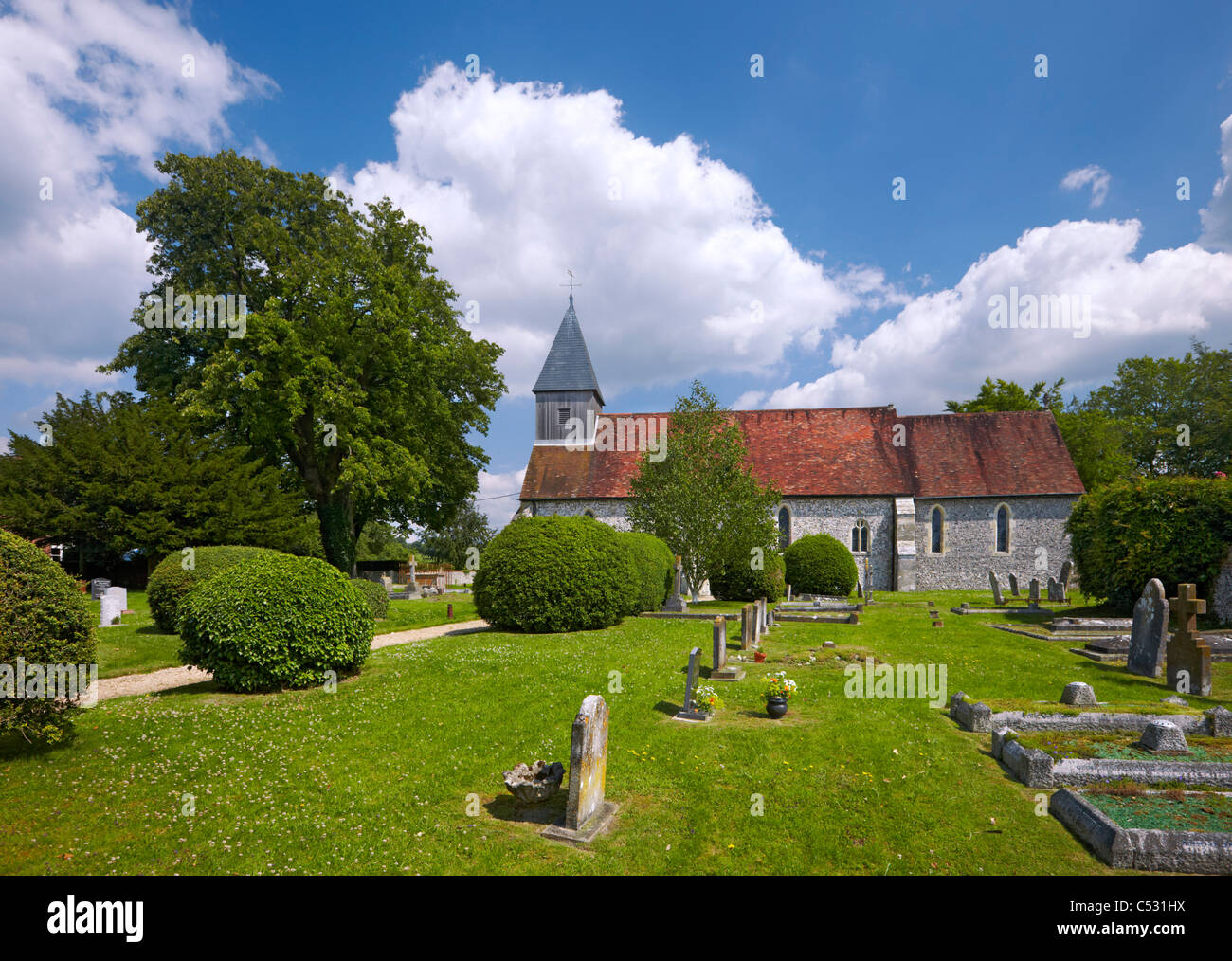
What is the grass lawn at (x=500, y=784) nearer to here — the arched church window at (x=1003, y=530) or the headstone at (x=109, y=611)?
the headstone at (x=109, y=611)

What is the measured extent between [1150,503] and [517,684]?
17886mm

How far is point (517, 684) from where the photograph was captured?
9336 mm

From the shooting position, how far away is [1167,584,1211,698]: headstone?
935cm

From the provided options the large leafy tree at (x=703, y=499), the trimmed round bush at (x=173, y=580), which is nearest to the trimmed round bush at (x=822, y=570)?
the large leafy tree at (x=703, y=499)

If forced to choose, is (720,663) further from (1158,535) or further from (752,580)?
(1158,535)

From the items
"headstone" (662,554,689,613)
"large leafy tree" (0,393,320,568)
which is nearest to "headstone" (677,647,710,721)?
"headstone" (662,554,689,613)

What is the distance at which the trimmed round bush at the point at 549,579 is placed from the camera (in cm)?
1413

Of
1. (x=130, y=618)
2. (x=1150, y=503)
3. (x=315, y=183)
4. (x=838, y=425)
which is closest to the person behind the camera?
(x=130, y=618)

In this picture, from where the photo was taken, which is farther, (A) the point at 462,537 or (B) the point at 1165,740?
(A) the point at 462,537

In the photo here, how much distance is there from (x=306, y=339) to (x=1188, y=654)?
25.6 meters

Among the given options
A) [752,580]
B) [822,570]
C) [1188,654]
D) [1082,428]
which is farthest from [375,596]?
[1082,428]

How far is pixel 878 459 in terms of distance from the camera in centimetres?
3206
